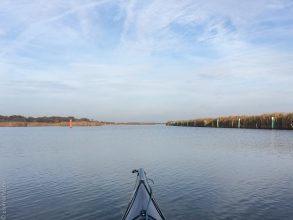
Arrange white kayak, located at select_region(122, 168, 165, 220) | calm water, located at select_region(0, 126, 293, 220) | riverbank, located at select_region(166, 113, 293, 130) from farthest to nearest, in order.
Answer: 1. riverbank, located at select_region(166, 113, 293, 130)
2. calm water, located at select_region(0, 126, 293, 220)
3. white kayak, located at select_region(122, 168, 165, 220)

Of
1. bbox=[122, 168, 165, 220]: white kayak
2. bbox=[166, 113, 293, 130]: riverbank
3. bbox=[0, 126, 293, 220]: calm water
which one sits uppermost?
bbox=[166, 113, 293, 130]: riverbank

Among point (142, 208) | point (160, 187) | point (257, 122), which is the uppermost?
point (257, 122)

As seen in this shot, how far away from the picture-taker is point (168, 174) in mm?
18203

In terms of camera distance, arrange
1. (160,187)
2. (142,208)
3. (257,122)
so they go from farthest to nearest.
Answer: (257,122) < (160,187) < (142,208)

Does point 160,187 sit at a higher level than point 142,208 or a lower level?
lower

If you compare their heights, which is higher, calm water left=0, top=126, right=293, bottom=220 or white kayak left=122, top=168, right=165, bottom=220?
white kayak left=122, top=168, right=165, bottom=220

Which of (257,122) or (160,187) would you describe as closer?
(160,187)

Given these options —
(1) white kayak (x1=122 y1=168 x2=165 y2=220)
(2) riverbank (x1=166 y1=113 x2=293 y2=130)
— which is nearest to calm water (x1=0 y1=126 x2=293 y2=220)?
(1) white kayak (x1=122 y1=168 x2=165 y2=220)

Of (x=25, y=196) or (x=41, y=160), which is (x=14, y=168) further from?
(x=25, y=196)

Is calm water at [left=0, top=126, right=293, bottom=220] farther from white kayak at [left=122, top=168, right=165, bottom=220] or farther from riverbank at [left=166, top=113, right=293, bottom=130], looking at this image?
riverbank at [left=166, top=113, right=293, bottom=130]

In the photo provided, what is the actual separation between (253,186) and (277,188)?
41.5 inches

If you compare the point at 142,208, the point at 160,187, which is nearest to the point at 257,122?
the point at 160,187

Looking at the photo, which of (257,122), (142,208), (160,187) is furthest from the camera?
(257,122)

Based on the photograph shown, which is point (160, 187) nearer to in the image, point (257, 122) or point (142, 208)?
point (142, 208)
